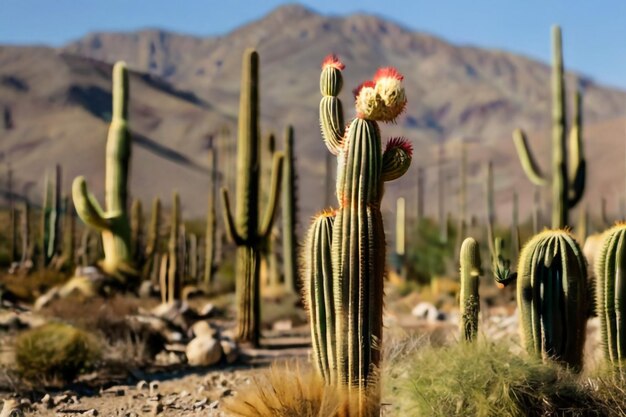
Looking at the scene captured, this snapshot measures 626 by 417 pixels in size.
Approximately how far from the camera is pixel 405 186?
105 meters

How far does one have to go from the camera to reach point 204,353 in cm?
1383

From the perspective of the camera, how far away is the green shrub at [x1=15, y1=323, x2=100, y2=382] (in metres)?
12.0

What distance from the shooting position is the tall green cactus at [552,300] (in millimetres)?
9242

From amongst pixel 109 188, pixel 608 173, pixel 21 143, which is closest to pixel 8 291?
pixel 109 188

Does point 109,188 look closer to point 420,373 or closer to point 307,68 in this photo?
point 420,373

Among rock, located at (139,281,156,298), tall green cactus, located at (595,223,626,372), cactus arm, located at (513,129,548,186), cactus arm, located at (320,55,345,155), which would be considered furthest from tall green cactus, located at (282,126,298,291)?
cactus arm, located at (320,55,345,155)

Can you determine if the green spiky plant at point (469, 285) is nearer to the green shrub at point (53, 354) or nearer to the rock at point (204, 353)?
the green shrub at point (53, 354)

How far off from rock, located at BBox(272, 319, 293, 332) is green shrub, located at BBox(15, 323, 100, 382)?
24.5 feet

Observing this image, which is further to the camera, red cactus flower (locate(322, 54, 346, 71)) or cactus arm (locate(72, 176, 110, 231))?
cactus arm (locate(72, 176, 110, 231))

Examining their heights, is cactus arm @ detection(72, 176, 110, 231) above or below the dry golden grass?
above

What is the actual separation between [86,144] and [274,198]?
250ft

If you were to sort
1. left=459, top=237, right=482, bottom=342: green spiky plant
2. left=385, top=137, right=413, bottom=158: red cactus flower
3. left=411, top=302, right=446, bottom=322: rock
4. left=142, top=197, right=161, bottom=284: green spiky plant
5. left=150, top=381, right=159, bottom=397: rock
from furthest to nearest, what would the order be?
left=142, top=197, right=161, bottom=284: green spiky plant → left=411, top=302, right=446, bottom=322: rock → left=150, top=381, right=159, bottom=397: rock → left=459, top=237, right=482, bottom=342: green spiky plant → left=385, top=137, right=413, bottom=158: red cactus flower

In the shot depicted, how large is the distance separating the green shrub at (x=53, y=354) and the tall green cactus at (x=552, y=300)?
5934 millimetres

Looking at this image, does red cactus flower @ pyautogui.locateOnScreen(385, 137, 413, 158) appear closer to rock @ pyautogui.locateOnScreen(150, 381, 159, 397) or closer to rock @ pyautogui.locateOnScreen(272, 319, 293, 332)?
rock @ pyautogui.locateOnScreen(150, 381, 159, 397)
